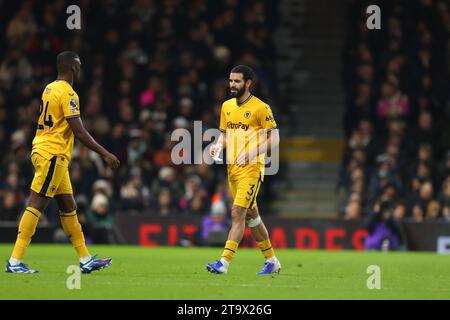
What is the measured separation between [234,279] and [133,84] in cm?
1350

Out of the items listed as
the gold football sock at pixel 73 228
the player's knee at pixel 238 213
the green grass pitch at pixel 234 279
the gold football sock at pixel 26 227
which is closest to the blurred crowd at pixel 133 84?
the green grass pitch at pixel 234 279

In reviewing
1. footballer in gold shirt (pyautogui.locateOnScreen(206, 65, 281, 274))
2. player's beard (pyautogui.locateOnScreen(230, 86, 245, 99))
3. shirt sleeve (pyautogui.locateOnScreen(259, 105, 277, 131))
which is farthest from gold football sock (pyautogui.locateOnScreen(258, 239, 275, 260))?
player's beard (pyautogui.locateOnScreen(230, 86, 245, 99))

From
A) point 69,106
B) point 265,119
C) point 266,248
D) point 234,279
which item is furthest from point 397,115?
point 69,106

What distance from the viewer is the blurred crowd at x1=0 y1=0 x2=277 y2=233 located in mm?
22547

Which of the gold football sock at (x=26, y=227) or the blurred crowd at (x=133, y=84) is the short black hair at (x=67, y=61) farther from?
the blurred crowd at (x=133, y=84)

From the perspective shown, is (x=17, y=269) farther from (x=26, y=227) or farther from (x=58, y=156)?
(x=58, y=156)

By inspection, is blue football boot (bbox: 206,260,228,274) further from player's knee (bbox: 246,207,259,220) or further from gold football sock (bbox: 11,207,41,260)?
gold football sock (bbox: 11,207,41,260)

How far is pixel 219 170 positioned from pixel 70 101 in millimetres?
11133

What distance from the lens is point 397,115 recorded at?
23562mm

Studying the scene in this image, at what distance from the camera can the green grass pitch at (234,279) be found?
10.5 m

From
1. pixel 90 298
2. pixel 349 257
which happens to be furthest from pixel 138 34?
pixel 90 298

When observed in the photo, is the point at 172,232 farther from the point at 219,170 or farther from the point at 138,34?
the point at 138,34

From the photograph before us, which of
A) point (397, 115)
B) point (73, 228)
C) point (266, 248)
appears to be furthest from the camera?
point (397, 115)
